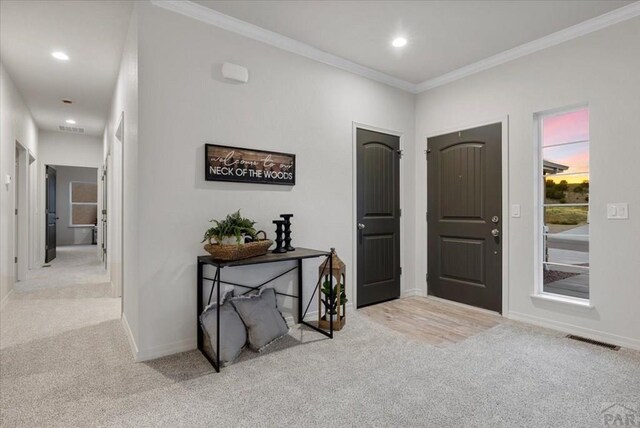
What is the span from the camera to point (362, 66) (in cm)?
370

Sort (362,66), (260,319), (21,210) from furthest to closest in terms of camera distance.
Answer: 1. (21,210)
2. (362,66)
3. (260,319)

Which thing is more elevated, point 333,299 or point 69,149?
point 69,149

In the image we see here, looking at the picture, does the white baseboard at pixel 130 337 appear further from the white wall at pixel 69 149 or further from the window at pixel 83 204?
the window at pixel 83 204

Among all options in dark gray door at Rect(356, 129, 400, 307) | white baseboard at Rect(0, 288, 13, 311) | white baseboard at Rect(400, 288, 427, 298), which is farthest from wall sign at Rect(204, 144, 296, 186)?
white baseboard at Rect(0, 288, 13, 311)

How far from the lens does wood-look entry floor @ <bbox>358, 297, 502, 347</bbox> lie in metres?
2.93

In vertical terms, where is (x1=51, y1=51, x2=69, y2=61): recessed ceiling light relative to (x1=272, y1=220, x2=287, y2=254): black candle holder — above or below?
above

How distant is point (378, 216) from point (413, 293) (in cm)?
112

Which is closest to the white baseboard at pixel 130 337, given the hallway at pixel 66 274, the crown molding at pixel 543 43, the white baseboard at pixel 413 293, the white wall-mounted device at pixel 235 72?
the white wall-mounted device at pixel 235 72

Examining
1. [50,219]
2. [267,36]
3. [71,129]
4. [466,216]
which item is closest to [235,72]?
[267,36]

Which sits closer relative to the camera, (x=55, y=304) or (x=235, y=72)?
(x=235, y=72)

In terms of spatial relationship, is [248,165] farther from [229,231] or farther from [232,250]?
[232,250]

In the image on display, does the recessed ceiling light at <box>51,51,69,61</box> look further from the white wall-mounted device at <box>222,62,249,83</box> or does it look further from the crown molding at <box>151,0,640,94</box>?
the white wall-mounted device at <box>222,62,249,83</box>

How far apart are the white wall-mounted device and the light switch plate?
122 inches

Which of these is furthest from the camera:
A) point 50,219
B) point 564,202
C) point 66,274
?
point 50,219
